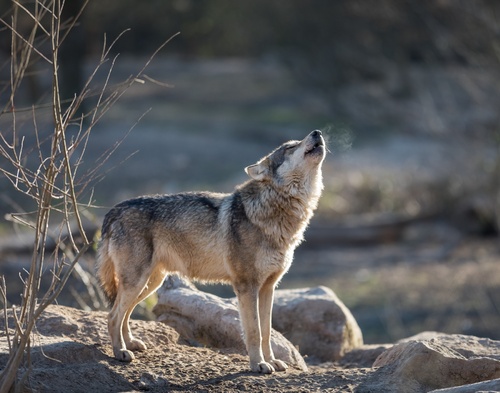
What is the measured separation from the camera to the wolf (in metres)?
7.16

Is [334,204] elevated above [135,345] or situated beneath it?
elevated above

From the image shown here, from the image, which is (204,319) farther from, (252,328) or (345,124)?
(345,124)

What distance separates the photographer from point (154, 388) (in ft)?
21.6

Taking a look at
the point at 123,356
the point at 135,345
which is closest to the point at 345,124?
the point at 135,345

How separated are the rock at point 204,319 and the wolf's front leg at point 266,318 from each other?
51 cm

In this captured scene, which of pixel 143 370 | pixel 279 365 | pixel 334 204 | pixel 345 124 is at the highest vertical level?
pixel 345 124

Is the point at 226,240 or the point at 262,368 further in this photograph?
the point at 226,240

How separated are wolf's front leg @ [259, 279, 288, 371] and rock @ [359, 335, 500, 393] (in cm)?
87

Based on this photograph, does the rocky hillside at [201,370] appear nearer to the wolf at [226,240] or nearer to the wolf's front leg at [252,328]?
the wolf's front leg at [252,328]

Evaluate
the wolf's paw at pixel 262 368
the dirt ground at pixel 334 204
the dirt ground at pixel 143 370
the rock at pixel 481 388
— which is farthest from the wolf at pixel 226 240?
the rock at pixel 481 388

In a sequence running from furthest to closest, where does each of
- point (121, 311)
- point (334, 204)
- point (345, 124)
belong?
1. point (345, 124)
2. point (334, 204)
3. point (121, 311)

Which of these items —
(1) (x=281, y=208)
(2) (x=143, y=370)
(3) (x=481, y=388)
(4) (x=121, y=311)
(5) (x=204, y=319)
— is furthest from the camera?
(5) (x=204, y=319)

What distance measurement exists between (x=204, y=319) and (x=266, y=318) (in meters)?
1.08

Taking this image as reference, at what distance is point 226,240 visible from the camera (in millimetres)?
7324
